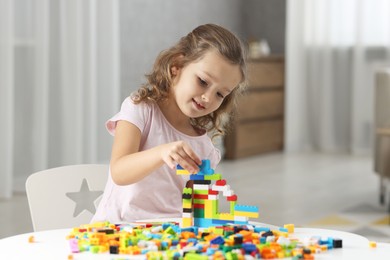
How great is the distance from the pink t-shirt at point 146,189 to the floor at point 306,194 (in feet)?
5.18

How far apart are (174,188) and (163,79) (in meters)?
0.25

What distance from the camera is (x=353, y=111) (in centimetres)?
604

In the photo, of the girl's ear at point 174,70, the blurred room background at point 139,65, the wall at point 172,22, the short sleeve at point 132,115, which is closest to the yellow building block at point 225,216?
the short sleeve at point 132,115

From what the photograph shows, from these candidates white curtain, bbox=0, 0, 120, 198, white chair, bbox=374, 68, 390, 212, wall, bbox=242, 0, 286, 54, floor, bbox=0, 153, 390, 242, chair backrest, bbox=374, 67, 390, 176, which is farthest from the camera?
wall, bbox=242, 0, 286, 54

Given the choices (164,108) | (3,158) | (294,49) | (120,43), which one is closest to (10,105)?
(3,158)

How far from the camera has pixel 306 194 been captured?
4.07 meters

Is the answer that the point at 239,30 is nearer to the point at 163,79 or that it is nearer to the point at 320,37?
the point at 320,37

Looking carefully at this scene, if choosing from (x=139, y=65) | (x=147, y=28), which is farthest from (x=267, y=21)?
(x=139, y=65)

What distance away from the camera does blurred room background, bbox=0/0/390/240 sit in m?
3.93

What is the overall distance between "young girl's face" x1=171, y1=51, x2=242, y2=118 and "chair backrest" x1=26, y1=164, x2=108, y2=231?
335mm

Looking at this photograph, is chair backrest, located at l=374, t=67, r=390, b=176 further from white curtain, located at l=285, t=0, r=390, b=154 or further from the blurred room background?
white curtain, located at l=285, t=0, r=390, b=154

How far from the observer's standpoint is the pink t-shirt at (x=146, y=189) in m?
1.48

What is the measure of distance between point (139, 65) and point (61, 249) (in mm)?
4090

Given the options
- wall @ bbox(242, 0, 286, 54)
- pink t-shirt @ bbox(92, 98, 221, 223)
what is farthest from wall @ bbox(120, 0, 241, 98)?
pink t-shirt @ bbox(92, 98, 221, 223)
